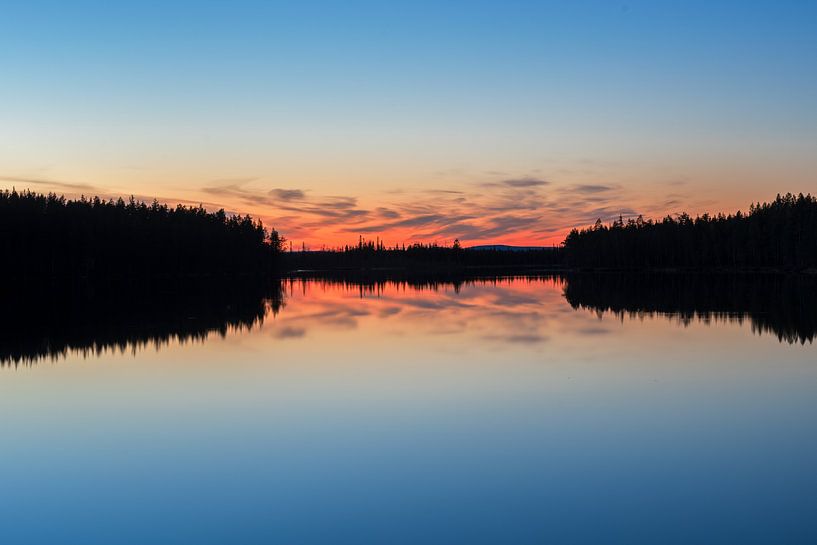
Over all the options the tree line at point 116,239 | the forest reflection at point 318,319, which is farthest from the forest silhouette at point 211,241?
the forest reflection at point 318,319

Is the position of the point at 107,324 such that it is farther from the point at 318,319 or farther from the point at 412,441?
the point at 412,441

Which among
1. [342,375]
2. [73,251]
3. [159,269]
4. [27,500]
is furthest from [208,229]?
[27,500]

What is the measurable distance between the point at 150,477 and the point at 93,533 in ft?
7.29

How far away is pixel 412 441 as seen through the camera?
13.5 m

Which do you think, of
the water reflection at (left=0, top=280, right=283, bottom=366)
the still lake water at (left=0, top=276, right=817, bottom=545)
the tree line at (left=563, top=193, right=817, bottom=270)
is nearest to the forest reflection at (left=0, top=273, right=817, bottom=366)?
the water reflection at (left=0, top=280, right=283, bottom=366)

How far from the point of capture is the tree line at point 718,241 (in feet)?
378

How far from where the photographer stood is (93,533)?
9.38 meters

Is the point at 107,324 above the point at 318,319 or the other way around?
above

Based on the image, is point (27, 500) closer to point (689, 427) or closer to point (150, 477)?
point (150, 477)

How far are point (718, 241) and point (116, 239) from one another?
11394cm

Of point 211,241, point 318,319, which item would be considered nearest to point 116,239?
point 211,241

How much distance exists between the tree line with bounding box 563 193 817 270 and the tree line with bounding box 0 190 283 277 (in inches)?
3518

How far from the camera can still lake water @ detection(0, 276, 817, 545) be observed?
9.50m

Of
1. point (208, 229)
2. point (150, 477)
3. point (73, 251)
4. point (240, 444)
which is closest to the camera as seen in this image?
point (150, 477)
